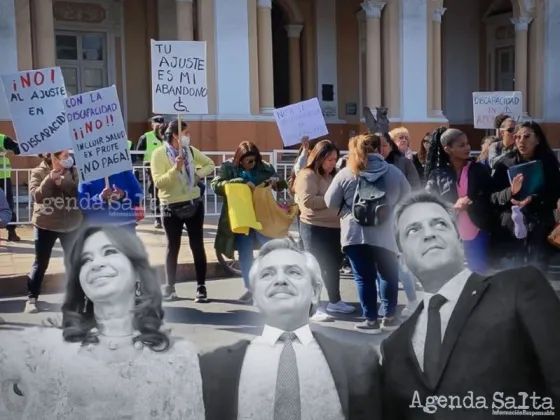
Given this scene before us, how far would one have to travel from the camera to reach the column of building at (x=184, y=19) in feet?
46.9

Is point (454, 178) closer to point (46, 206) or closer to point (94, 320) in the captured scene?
point (94, 320)

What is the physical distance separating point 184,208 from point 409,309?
2.80 metres

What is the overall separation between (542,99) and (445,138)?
12.9 meters

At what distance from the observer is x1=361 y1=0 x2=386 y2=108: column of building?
15.9m

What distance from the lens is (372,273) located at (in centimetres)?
379

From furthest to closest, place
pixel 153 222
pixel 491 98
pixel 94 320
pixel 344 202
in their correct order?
pixel 491 98
pixel 153 222
pixel 344 202
pixel 94 320

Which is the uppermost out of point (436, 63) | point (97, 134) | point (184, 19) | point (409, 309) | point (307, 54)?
point (184, 19)

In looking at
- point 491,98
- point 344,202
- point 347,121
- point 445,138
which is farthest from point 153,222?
point 347,121

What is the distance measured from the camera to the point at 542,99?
1509cm

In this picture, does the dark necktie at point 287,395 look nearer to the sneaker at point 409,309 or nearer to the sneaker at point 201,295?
the sneaker at point 409,309

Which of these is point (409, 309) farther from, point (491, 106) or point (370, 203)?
point (491, 106)

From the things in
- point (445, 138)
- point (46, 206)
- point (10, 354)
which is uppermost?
point (445, 138)

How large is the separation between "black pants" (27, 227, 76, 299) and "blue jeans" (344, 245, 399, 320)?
1.32 m

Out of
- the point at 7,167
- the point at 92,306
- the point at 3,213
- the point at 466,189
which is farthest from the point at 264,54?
the point at 92,306
